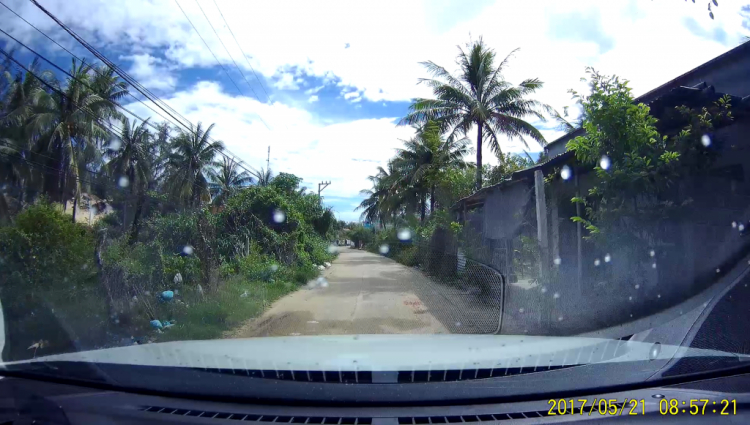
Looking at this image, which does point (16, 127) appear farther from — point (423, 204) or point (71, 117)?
point (423, 204)

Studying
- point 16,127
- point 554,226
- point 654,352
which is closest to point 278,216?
point 16,127

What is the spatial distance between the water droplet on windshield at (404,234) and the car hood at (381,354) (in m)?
25.1

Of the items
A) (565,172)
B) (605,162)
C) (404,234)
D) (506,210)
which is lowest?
(404,234)

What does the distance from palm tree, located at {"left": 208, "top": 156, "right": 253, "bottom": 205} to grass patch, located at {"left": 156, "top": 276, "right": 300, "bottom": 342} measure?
65.6ft

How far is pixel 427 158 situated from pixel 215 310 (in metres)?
17.3

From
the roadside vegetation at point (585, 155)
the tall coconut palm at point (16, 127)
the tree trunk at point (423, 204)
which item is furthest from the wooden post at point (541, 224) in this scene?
the tree trunk at point (423, 204)

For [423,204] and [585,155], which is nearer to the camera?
[585,155]

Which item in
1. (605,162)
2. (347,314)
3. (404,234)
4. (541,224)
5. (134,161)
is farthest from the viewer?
(404,234)

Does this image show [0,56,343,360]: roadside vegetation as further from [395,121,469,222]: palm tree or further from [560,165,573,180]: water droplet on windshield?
[560,165,573,180]: water droplet on windshield

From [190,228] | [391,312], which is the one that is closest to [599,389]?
[391,312]

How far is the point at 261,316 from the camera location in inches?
369

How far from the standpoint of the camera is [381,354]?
3.30 metres

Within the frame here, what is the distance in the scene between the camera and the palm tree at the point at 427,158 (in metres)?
20.7

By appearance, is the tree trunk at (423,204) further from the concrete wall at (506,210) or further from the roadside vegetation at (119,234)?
the concrete wall at (506,210)
